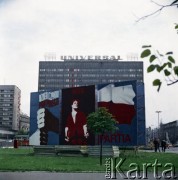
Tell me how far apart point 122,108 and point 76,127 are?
17.9ft

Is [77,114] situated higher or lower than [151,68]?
higher

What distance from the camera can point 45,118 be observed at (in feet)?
135

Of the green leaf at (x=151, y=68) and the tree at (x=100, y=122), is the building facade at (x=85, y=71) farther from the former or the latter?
the green leaf at (x=151, y=68)

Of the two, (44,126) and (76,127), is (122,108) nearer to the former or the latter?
(76,127)

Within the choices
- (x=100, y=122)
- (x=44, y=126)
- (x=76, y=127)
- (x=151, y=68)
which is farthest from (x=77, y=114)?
(x=151, y=68)

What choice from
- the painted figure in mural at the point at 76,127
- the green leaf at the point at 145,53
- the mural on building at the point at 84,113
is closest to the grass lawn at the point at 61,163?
the mural on building at the point at 84,113

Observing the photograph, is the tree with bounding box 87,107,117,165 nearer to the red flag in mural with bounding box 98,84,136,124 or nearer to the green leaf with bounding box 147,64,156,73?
the red flag in mural with bounding box 98,84,136,124

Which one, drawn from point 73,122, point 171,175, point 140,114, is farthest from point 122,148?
point 171,175

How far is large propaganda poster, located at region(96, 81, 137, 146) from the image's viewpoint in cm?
3438

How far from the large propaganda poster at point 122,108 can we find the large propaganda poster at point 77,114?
108 cm

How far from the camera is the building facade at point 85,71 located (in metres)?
189

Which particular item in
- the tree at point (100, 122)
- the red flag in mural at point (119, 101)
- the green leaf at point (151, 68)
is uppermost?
the red flag in mural at point (119, 101)

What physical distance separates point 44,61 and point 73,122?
504 feet

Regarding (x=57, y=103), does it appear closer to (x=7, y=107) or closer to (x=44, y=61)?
(x=44, y=61)
